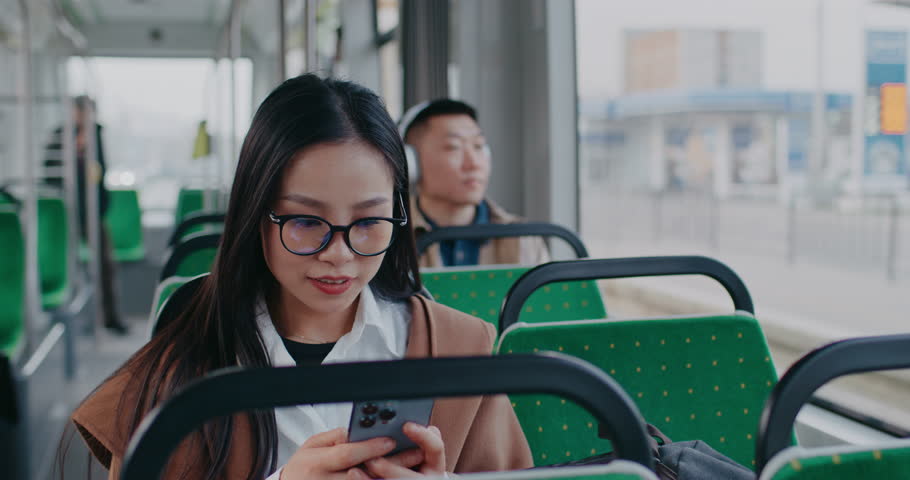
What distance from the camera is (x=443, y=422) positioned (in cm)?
114

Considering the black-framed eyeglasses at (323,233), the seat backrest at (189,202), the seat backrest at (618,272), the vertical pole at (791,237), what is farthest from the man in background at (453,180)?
the seat backrest at (189,202)

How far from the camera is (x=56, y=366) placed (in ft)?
14.0

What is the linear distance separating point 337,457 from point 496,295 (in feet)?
4.19

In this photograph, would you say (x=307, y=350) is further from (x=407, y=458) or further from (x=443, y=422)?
(x=407, y=458)

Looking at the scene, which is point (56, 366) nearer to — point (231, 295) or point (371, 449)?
point (231, 295)

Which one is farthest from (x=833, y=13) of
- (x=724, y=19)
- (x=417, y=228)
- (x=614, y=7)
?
(x=417, y=228)

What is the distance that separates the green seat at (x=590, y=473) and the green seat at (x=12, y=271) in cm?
389

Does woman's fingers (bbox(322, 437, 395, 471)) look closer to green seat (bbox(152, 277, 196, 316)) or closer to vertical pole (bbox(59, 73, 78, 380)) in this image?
green seat (bbox(152, 277, 196, 316))

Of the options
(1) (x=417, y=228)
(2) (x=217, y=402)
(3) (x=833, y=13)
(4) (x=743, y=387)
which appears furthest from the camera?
(1) (x=417, y=228)

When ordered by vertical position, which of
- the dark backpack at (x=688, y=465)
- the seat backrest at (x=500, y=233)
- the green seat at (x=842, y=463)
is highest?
the seat backrest at (x=500, y=233)

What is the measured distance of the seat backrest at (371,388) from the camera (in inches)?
24.5

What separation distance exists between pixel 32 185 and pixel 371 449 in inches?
128

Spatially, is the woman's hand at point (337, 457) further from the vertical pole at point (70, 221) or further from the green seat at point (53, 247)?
the green seat at point (53, 247)

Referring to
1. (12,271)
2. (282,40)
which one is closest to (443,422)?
(282,40)
